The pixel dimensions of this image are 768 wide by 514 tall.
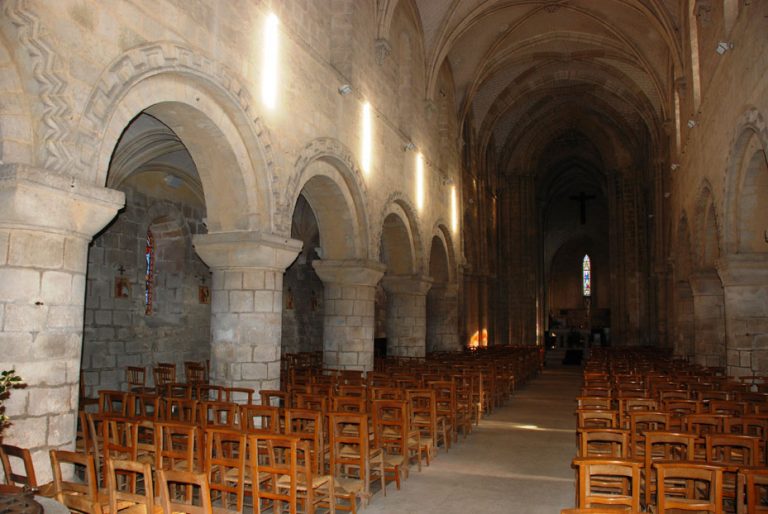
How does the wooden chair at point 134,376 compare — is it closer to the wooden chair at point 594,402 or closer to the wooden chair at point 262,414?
the wooden chair at point 262,414

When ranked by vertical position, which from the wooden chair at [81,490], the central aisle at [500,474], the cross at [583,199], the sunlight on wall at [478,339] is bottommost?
the central aisle at [500,474]

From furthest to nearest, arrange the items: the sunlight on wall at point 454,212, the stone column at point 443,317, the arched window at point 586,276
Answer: the arched window at point 586,276, the sunlight on wall at point 454,212, the stone column at point 443,317

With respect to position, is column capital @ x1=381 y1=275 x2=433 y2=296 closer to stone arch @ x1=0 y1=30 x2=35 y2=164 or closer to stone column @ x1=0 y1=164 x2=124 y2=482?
stone column @ x1=0 y1=164 x2=124 y2=482

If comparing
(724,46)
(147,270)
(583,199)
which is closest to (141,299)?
(147,270)

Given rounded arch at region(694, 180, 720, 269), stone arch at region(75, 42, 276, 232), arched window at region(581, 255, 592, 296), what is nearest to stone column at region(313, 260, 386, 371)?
stone arch at region(75, 42, 276, 232)

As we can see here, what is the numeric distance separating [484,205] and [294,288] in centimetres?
1291

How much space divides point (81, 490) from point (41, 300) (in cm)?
236

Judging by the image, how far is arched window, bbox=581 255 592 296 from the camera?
162ft

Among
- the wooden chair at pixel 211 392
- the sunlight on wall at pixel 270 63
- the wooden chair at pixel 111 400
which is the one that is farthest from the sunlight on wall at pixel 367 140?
the wooden chair at pixel 111 400

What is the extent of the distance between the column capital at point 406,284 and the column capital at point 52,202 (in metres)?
12.0

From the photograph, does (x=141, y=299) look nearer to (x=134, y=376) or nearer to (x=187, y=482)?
(x=134, y=376)

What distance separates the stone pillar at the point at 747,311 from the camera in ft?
39.2

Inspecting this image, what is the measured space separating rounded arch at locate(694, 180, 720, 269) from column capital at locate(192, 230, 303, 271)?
10.9m

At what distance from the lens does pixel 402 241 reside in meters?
17.6
